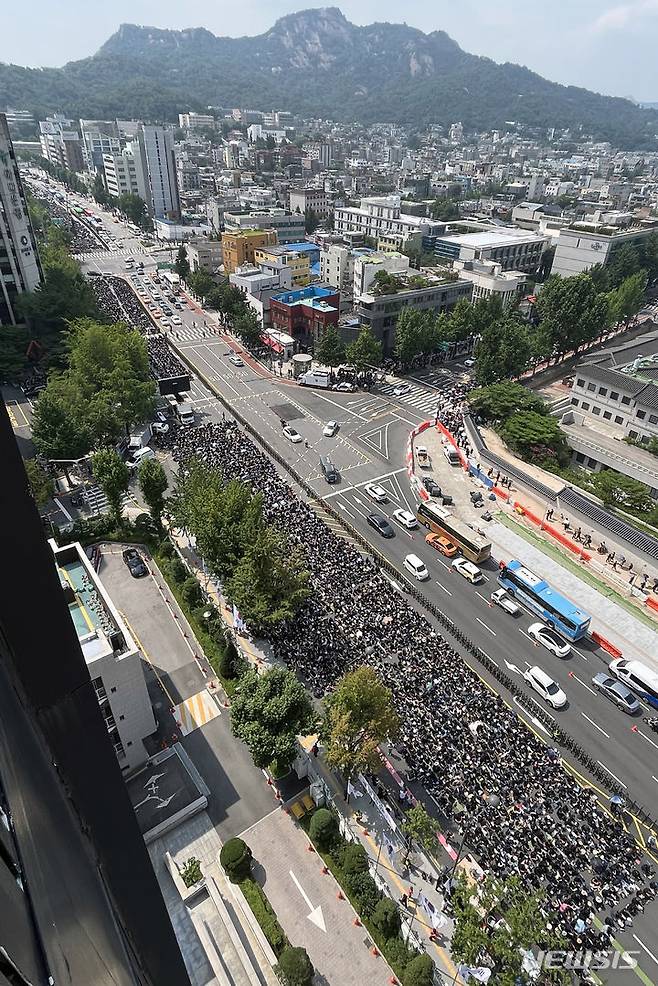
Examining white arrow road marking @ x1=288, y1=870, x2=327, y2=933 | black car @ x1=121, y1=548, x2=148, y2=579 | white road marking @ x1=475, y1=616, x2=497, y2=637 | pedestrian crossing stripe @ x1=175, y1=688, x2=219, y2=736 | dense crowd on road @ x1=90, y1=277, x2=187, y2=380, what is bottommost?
white arrow road marking @ x1=288, y1=870, x2=327, y2=933

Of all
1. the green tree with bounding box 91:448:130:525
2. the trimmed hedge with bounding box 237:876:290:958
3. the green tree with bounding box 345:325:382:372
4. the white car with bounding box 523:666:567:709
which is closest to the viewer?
the trimmed hedge with bounding box 237:876:290:958

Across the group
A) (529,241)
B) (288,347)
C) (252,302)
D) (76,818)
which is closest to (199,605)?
(76,818)

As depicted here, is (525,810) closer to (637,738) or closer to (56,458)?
(637,738)

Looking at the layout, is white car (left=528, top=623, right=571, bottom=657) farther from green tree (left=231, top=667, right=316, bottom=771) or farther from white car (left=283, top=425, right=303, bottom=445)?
white car (left=283, top=425, right=303, bottom=445)

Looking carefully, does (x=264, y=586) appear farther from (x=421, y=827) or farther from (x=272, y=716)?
(x=421, y=827)

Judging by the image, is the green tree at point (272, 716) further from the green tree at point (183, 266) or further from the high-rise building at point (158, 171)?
the high-rise building at point (158, 171)

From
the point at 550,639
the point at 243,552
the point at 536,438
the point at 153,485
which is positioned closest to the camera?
the point at 243,552

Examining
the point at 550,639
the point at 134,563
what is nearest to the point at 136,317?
the point at 134,563

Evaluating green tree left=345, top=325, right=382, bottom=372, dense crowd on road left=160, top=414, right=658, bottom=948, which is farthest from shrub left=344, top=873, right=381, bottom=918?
green tree left=345, top=325, right=382, bottom=372
